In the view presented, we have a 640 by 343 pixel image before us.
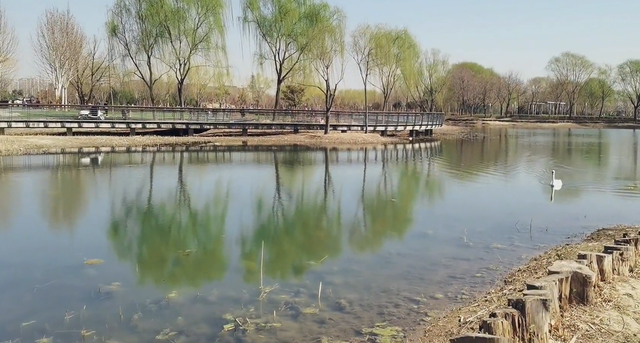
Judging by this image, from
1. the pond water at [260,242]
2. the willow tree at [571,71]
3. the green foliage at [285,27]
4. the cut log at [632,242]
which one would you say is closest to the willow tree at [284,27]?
the green foliage at [285,27]

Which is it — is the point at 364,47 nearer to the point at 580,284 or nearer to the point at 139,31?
the point at 139,31

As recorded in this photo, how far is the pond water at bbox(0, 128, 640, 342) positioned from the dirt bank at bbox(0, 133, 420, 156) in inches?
207

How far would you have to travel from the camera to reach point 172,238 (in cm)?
1034

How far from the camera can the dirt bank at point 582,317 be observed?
5.07 metres

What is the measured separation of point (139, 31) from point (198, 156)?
59.2 ft

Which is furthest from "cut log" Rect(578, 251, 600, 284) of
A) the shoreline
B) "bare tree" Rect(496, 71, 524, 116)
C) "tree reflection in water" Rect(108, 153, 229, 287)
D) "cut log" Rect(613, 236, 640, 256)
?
"bare tree" Rect(496, 71, 524, 116)

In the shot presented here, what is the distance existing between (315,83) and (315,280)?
35787 mm

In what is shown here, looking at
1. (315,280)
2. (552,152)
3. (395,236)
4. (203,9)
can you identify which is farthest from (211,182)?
(203,9)

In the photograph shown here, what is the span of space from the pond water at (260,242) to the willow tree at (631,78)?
228 ft

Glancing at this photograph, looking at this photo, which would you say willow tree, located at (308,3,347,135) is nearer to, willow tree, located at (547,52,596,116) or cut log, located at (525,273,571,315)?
cut log, located at (525,273,571,315)

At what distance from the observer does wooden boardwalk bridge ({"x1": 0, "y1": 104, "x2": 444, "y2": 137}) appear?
99.0 ft

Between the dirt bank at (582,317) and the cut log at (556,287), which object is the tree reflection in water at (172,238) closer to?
the dirt bank at (582,317)

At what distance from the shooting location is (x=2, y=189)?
50.1 ft

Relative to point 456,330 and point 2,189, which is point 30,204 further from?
point 456,330
